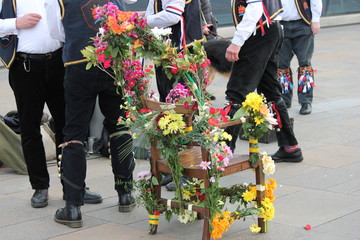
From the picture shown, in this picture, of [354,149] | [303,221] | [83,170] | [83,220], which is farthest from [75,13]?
[354,149]

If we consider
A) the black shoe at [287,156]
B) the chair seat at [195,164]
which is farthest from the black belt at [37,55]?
the black shoe at [287,156]

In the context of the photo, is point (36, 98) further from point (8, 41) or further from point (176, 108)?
point (176, 108)

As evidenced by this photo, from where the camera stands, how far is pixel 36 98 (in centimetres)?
520

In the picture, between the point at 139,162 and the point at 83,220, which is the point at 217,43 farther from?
the point at 83,220

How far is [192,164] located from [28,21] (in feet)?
5.47

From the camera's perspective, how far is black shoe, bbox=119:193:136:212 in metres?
5.18

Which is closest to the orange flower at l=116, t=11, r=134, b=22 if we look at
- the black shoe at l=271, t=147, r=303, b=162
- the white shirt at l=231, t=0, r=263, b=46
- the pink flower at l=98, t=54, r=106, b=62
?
the pink flower at l=98, t=54, r=106, b=62

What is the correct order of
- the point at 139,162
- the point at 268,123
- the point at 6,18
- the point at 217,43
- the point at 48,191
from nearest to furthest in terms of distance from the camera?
the point at 268,123 < the point at 6,18 < the point at 48,191 < the point at 139,162 < the point at 217,43

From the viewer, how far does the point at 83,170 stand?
491 centimetres

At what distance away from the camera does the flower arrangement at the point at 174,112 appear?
13.9ft

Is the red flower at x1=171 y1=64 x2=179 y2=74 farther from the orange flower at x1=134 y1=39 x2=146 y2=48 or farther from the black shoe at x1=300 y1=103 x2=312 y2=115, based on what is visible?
the black shoe at x1=300 y1=103 x2=312 y2=115

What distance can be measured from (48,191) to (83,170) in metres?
1.00

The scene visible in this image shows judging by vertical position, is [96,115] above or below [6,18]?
below

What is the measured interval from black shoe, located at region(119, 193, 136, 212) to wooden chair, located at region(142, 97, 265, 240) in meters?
0.63
